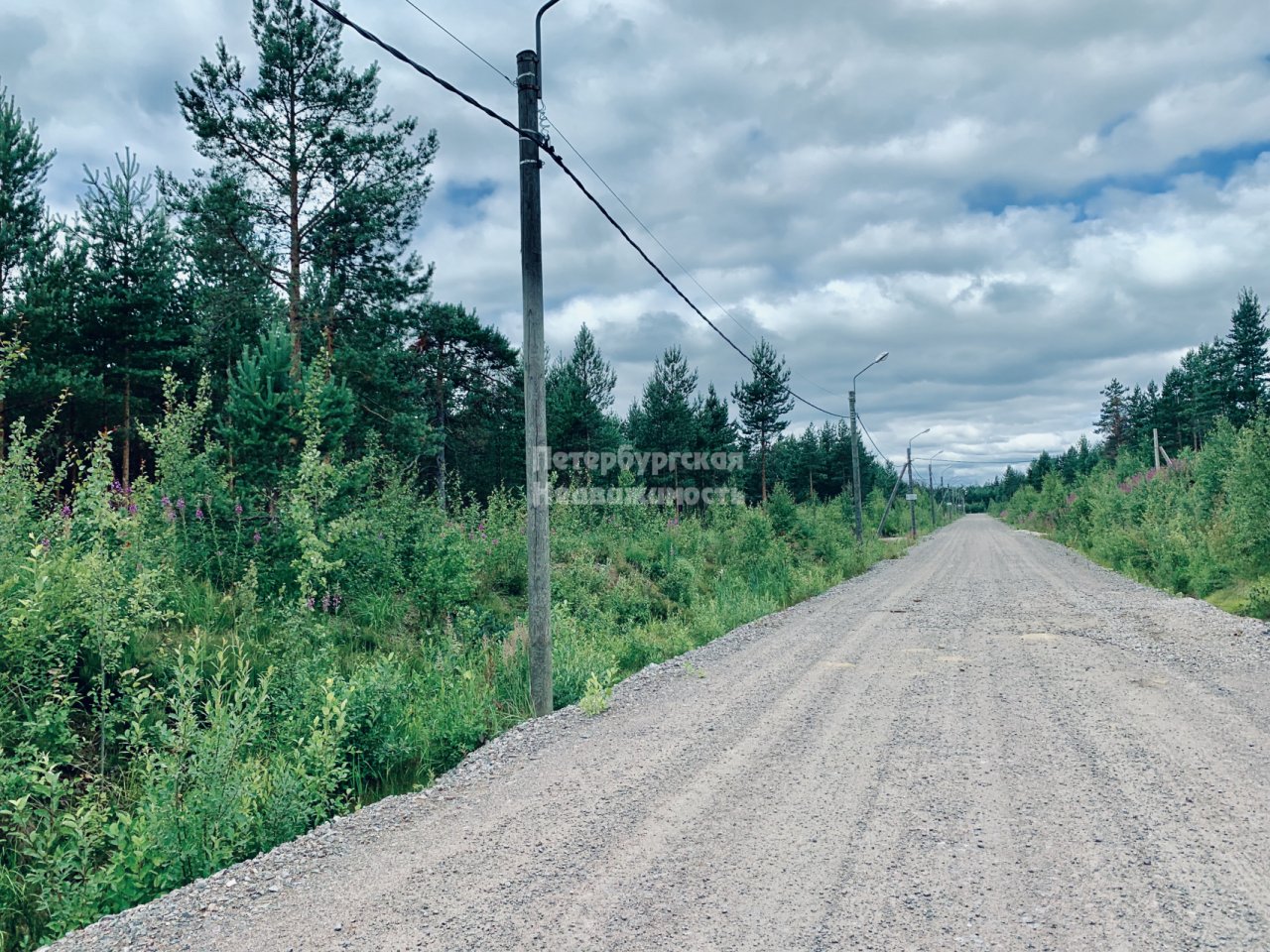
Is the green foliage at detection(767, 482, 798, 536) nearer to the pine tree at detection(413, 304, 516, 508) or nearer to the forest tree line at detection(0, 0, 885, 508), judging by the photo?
the forest tree line at detection(0, 0, 885, 508)

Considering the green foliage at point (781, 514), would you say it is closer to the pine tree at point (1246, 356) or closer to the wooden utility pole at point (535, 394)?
the wooden utility pole at point (535, 394)

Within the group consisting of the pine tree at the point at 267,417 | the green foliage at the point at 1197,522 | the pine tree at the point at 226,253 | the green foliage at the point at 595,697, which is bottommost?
the green foliage at the point at 595,697

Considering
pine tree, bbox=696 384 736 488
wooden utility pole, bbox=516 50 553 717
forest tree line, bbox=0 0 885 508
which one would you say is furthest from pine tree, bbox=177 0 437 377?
pine tree, bbox=696 384 736 488

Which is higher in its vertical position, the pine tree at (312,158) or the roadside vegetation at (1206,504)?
the pine tree at (312,158)

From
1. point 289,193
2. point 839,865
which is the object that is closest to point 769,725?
point 839,865

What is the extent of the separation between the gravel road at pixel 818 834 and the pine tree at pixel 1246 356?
58.1 meters

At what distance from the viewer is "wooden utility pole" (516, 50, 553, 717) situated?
662 centimetres

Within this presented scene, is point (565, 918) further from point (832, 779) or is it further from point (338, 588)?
point (338, 588)

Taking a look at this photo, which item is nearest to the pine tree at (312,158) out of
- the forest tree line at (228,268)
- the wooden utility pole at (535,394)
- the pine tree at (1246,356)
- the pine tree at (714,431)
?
the forest tree line at (228,268)

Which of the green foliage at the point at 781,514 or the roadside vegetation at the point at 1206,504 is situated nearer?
the roadside vegetation at the point at 1206,504

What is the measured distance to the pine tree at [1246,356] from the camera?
164 ft

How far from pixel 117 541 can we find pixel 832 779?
781 cm

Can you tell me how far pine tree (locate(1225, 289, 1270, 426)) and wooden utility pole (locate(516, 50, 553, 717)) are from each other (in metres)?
60.9

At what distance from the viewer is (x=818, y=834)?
12.5ft
